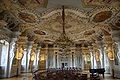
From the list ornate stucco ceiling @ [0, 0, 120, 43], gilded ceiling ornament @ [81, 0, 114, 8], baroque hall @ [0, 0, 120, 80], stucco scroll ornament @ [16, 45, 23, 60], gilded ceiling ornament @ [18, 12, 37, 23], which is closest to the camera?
gilded ceiling ornament @ [81, 0, 114, 8]

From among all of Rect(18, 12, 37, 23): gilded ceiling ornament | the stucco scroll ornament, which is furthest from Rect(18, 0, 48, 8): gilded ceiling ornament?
the stucco scroll ornament

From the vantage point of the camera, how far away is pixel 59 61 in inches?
1272

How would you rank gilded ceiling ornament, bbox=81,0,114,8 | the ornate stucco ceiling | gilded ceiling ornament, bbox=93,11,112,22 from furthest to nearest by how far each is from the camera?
1. gilded ceiling ornament, bbox=93,11,112,22
2. the ornate stucco ceiling
3. gilded ceiling ornament, bbox=81,0,114,8

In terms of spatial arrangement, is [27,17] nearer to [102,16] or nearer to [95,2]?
[95,2]

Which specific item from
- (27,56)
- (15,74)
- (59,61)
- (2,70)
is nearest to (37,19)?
(2,70)

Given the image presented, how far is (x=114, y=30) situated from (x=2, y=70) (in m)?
12.8

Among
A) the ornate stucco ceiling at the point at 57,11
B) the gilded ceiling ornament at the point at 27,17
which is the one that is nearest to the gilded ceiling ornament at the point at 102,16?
the ornate stucco ceiling at the point at 57,11

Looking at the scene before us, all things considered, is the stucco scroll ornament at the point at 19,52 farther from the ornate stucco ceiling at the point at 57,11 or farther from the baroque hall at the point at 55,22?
the ornate stucco ceiling at the point at 57,11

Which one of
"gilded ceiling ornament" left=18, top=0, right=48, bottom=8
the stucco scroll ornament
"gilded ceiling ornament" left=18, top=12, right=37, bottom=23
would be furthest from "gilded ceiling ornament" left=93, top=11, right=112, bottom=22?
the stucco scroll ornament

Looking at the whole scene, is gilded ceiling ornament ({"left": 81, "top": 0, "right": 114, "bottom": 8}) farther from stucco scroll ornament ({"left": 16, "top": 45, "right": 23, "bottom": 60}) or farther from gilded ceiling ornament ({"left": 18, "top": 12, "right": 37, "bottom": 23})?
stucco scroll ornament ({"left": 16, "top": 45, "right": 23, "bottom": 60})

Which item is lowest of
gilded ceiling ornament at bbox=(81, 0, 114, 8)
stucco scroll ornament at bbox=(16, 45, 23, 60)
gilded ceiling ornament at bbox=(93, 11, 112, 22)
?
stucco scroll ornament at bbox=(16, 45, 23, 60)

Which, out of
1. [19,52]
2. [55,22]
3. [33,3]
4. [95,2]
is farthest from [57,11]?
[19,52]

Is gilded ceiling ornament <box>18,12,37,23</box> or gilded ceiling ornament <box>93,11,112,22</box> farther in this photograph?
gilded ceiling ornament <box>18,12,37,23</box>

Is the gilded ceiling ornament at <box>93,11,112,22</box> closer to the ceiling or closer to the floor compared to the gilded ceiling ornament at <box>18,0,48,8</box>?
closer to the floor
